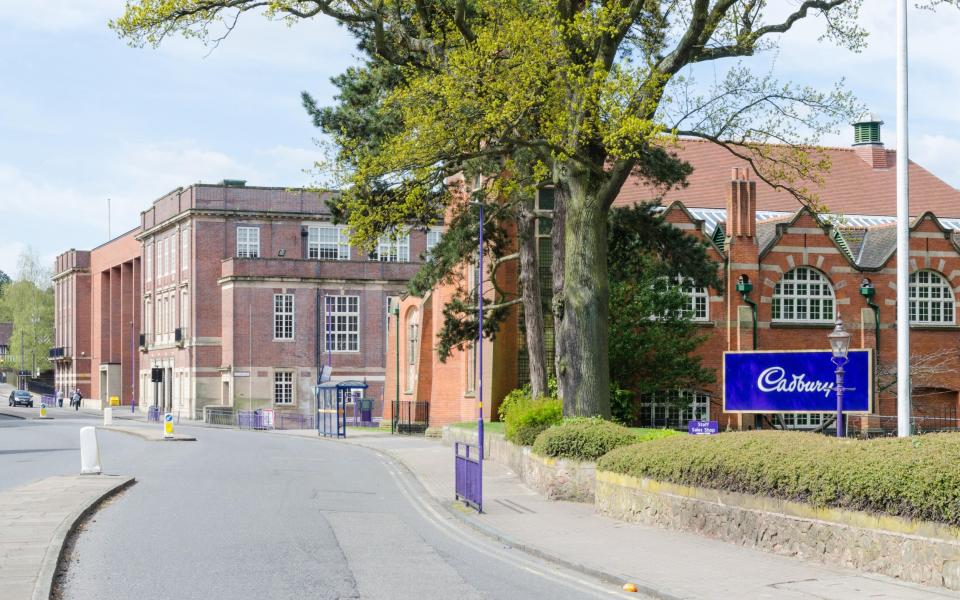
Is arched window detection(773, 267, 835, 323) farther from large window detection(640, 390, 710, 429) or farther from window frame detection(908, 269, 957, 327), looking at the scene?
large window detection(640, 390, 710, 429)

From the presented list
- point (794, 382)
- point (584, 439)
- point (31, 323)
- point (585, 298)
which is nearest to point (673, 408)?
point (794, 382)

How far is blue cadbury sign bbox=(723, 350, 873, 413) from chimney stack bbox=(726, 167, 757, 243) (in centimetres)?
1579

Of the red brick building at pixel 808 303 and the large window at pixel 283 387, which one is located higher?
the red brick building at pixel 808 303

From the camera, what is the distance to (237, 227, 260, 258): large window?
8012cm

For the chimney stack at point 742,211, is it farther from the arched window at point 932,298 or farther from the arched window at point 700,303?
the arched window at point 932,298

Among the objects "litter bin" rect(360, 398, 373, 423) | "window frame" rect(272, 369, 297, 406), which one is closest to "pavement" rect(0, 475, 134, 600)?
"litter bin" rect(360, 398, 373, 423)

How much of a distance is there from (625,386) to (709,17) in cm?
2094

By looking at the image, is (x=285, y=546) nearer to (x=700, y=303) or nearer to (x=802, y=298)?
(x=700, y=303)

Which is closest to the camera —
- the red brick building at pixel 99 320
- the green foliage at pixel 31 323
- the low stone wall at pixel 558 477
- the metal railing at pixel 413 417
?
the low stone wall at pixel 558 477

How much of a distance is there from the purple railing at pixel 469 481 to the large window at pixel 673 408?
73.1 feet

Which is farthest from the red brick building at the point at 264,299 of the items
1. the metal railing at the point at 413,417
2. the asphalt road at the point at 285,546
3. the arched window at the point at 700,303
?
the asphalt road at the point at 285,546

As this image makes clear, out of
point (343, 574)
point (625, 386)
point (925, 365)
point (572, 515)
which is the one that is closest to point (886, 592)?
point (343, 574)

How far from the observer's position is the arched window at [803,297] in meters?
46.9

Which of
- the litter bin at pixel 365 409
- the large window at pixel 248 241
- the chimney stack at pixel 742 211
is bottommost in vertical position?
the litter bin at pixel 365 409
